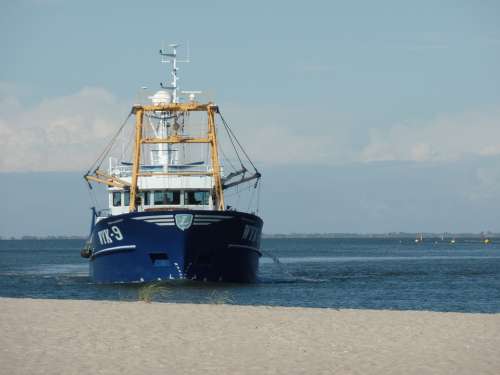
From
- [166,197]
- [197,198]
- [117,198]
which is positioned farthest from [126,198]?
[197,198]

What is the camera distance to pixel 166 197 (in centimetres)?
4206

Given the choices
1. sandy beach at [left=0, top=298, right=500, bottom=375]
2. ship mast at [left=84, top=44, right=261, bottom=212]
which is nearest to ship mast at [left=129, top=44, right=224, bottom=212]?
ship mast at [left=84, top=44, right=261, bottom=212]

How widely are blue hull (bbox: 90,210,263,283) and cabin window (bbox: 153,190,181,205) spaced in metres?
2.85

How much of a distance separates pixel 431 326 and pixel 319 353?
14.4ft

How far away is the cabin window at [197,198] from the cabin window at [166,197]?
41 cm

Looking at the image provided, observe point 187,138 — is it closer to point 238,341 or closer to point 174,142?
point 174,142

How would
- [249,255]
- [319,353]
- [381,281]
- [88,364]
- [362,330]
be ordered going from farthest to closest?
[381,281] < [249,255] < [362,330] < [319,353] < [88,364]

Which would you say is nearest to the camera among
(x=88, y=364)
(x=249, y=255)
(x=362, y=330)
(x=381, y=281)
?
(x=88, y=364)

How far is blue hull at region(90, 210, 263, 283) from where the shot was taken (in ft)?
122

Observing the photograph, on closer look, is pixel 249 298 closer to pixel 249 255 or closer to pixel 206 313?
pixel 249 255

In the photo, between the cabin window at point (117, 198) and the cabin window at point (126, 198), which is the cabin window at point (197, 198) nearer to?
the cabin window at point (126, 198)

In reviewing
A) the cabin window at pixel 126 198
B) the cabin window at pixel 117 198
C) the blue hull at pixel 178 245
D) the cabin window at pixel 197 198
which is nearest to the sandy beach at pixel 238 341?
the blue hull at pixel 178 245

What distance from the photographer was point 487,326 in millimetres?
19656

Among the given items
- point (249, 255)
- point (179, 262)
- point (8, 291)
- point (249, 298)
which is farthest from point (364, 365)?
point (8, 291)
